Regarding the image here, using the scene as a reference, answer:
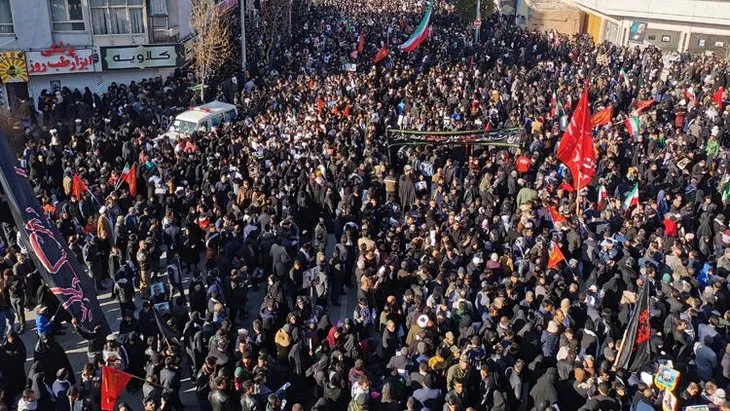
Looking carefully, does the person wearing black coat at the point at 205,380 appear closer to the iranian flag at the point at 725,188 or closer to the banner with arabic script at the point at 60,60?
the iranian flag at the point at 725,188

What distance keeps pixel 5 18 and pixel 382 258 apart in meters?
19.8

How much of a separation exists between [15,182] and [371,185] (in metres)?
7.39

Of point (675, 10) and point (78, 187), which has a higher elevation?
point (675, 10)

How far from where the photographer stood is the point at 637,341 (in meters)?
8.63

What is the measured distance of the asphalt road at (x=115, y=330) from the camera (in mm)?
9852

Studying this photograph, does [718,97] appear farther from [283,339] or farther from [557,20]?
[557,20]

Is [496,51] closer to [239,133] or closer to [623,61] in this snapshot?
[623,61]

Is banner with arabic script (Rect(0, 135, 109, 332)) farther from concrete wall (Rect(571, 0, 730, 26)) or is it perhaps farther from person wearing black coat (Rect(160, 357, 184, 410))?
concrete wall (Rect(571, 0, 730, 26))

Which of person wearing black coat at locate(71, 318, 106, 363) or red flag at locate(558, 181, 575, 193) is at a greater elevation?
red flag at locate(558, 181, 575, 193)

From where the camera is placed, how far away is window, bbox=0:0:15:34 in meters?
24.4

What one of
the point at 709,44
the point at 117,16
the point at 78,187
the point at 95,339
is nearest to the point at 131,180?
the point at 78,187

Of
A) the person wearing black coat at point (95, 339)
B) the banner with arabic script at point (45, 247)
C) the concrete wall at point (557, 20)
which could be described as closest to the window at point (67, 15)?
the banner with arabic script at point (45, 247)

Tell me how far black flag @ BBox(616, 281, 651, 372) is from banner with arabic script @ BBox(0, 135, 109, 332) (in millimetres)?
6839

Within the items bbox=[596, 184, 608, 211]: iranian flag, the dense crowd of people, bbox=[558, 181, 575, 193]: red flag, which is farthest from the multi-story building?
bbox=[596, 184, 608, 211]: iranian flag
